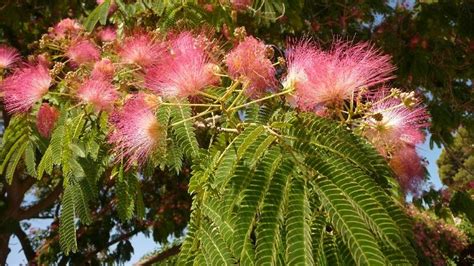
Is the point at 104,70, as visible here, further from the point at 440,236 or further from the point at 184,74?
the point at 440,236

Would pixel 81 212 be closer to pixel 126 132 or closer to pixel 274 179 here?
pixel 126 132

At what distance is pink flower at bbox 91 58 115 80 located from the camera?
2.72m

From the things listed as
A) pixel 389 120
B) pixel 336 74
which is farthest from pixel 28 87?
pixel 389 120

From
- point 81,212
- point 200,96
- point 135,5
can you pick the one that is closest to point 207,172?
point 200,96

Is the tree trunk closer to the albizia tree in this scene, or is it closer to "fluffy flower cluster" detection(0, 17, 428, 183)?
the albizia tree

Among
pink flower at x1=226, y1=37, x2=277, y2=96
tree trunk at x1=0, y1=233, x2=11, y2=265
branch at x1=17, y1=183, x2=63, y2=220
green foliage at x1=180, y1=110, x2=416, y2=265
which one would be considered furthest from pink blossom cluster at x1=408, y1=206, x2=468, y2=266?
green foliage at x1=180, y1=110, x2=416, y2=265

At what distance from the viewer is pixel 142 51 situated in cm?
268

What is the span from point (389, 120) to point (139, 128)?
929 mm

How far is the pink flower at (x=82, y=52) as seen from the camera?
122 inches

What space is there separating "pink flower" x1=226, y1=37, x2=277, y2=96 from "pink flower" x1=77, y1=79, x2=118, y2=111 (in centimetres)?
67

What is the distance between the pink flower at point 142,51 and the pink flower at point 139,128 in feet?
1.31

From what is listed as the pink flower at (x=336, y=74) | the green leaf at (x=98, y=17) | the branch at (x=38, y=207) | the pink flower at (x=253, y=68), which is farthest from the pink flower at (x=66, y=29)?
the branch at (x=38, y=207)

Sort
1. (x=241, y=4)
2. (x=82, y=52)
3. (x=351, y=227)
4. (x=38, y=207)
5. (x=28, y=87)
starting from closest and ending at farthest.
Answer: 1. (x=351, y=227)
2. (x=28, y=87)
3. (x=82, y=52)
4. (x=241, y=4)
5. (x=38, y=207)

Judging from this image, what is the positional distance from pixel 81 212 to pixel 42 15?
4.74 m
